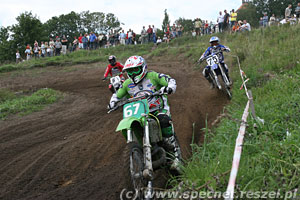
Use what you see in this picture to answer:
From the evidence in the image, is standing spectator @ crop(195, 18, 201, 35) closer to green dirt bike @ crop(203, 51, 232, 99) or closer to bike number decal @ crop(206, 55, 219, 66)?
green dirt bike @ crop(203, 51, 232, 99)

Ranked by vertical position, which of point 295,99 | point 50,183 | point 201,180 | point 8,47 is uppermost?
point 8,47

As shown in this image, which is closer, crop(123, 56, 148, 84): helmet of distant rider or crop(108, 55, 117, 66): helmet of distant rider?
crop(123, 56, 148, 84): helmet of distant rider

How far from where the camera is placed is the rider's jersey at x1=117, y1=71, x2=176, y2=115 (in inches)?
205

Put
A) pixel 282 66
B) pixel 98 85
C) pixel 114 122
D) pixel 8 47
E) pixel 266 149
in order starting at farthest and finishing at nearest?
1. pixel 8 47
2. pixel 98 85
3. pixel 282 66
4. pixel 114 122
5. pixel 266 149

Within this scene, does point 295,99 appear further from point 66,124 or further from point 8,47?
point 8,47

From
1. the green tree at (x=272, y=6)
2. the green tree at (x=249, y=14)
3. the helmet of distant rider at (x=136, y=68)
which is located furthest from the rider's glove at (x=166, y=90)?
the green tree at (x=272, y=6)

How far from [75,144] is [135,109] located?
3.26 meters

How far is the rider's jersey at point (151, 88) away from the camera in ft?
17.1

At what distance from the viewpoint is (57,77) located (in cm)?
1991

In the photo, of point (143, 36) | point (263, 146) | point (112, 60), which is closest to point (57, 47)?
point (143, 36)

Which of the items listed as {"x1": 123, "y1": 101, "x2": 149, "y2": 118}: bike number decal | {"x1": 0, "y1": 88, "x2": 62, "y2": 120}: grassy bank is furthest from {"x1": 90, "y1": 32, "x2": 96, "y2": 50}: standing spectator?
{"x1": 123, "y1": 101, "x2": 149, "y2": 118}: bike number decal

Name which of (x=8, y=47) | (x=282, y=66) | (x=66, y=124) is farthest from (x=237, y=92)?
(x=8, y=47)

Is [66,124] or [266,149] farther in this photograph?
[66,124]

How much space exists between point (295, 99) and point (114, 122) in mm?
5071
